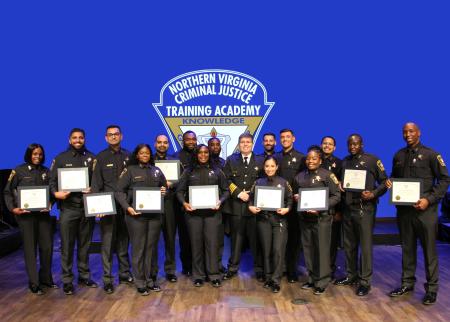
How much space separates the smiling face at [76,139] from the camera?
4.42 m

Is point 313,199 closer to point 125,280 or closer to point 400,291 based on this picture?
point 400,291

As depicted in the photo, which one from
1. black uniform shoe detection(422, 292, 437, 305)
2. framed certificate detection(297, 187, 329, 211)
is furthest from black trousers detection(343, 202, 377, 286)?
black uniform shoe detection(422, 292, 437, 305)

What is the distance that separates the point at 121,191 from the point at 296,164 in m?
1.81

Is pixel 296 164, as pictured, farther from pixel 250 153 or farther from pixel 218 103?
pixel 218 103

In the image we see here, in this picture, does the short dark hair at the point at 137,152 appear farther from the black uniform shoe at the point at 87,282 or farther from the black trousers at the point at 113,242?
the black uniform shoe at the point at 87,282

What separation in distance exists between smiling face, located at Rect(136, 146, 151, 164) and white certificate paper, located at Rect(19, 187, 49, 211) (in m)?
0.95

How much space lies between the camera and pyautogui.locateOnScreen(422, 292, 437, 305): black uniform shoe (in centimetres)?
393

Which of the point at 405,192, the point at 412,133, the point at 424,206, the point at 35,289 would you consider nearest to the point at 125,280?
the point at 35,289

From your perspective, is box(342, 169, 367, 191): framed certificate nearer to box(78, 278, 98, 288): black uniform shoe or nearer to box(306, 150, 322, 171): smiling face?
box(306, 150, 322, 171): smiling face

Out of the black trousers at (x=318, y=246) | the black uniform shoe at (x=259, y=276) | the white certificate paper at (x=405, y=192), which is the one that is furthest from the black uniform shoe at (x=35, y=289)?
the white certificate paper at (x=405, y=192)

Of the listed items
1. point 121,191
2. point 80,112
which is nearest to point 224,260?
point 121,191

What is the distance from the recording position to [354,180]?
4.27 meters

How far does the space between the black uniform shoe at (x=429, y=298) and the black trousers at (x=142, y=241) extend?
2.47 m

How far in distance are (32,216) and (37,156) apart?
0.58 meters
